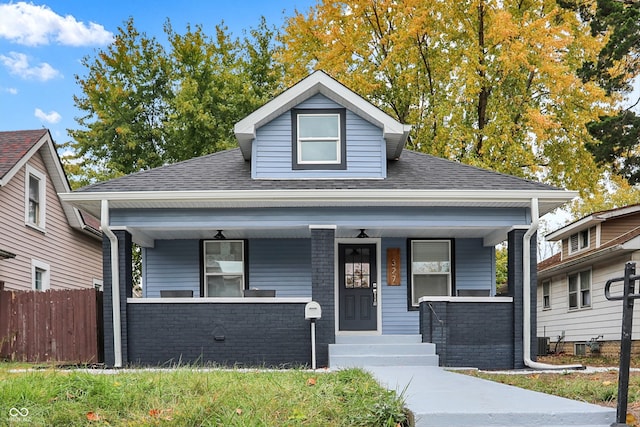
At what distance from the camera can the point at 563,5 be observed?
18.6 m

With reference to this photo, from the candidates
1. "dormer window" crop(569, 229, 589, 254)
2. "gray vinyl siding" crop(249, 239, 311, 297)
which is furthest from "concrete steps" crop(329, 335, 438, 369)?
"dormer window" crop(569, 229, 589, 254)

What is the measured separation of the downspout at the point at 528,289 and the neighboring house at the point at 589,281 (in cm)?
488

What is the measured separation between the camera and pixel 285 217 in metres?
11.8

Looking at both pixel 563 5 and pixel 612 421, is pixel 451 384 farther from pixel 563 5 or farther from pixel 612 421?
pixel 563 5

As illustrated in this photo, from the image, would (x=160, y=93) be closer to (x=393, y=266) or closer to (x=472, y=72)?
(x=472, y=72)

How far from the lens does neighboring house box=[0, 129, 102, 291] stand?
15750mm

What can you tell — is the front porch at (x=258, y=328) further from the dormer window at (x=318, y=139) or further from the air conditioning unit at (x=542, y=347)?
the air conditioning unit at (x=542, y=347)

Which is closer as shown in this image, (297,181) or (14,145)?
(297,181)

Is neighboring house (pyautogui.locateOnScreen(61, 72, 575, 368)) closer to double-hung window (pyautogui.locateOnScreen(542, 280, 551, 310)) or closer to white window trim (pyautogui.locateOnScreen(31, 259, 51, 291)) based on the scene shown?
white window trim (pyautogui.locateOnScreen(31, 259, 51, 291))

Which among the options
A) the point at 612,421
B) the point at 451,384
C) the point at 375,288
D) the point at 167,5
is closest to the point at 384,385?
the point at 451,384

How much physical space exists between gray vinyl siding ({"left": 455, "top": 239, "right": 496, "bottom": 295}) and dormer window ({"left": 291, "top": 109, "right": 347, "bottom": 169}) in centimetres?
322

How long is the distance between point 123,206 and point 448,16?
44.9 feet

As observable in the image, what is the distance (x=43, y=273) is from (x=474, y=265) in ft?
38.4

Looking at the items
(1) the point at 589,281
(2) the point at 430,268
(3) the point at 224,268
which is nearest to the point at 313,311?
(3) the point at 224,268
